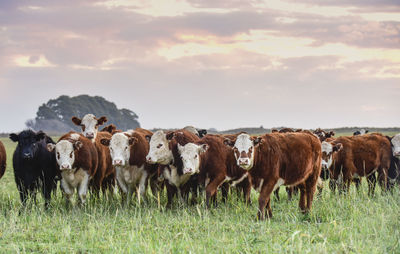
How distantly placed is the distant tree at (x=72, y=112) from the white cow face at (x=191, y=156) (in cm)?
8170

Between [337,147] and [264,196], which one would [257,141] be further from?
[337,147]

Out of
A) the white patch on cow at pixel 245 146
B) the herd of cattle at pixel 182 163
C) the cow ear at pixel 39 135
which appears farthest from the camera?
the cow ear at pixel 39 135

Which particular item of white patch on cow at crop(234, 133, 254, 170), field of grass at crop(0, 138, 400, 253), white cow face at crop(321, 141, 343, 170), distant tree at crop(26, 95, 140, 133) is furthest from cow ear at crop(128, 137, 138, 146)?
distant tree at crop(26, 95, 140, 133)

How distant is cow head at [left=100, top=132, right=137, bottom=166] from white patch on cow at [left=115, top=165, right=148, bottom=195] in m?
0.32

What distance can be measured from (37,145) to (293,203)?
6017mm

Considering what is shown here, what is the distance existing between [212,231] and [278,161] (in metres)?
2.13

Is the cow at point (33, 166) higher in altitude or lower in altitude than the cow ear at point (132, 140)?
lower

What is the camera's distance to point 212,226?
868cm

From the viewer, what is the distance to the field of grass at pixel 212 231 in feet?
23.6

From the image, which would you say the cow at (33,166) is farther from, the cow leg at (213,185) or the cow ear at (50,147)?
the cow leg at (213,185)

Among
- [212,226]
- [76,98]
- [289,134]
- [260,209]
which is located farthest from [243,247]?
[76,98]

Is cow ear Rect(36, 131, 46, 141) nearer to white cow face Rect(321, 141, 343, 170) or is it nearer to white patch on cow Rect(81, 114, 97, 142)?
white patch on cow Rect(81, 114, 97, 142)

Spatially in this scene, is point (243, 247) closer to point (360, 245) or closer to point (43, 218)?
point (360, 245)

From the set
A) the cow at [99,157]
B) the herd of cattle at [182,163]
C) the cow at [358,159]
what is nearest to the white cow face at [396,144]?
the cow at [358,159]
